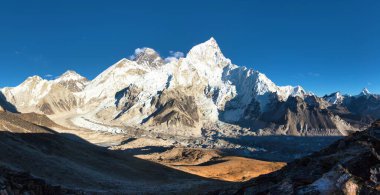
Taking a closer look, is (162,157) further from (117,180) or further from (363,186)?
(363,186)

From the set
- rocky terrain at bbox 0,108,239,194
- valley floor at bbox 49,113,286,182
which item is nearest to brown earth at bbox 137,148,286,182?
valley floor at bbox 49,113,286,182

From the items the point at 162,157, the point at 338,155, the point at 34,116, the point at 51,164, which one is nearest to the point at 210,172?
the point at 162,157

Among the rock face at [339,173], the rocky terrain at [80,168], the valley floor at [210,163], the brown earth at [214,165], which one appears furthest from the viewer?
the valley floor at [210,163]

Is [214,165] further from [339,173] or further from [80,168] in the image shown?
[339,173]

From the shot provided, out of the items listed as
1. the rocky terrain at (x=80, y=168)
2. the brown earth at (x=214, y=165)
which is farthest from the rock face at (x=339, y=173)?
the brown earth at (x=214, y=165)

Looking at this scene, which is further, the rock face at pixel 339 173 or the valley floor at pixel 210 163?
the valley floor at pixel 210 163

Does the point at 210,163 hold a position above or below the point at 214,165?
above

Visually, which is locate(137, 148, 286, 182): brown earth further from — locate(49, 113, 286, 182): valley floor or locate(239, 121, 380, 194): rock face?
locate(239, 121, 380, 194): rock face

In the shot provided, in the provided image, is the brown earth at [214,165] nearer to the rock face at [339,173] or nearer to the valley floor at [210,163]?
the valley floor at [210,163]

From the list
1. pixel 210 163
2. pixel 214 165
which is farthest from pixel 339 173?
pixel 210 163
